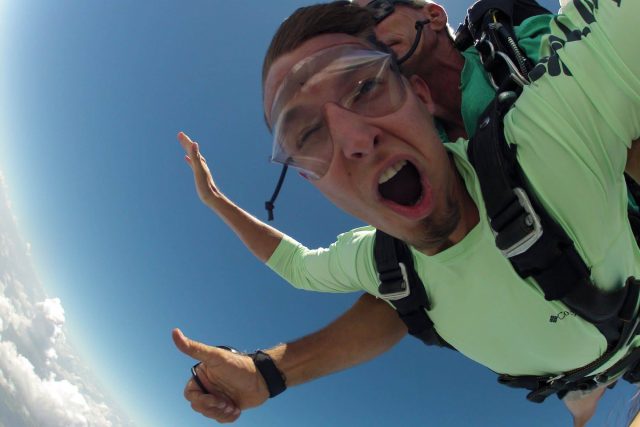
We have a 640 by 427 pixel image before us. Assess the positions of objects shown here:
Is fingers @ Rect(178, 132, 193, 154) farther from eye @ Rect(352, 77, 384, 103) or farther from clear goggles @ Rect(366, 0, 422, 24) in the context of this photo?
eye @ Rect(352, 77, 384, 103)

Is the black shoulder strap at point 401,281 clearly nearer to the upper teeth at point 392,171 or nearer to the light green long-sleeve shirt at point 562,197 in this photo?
the light green long-sleeve shirt at point 562,197

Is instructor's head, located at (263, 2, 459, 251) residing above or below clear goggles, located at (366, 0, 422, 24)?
below

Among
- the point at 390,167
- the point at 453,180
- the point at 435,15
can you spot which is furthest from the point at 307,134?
the point at 435,15

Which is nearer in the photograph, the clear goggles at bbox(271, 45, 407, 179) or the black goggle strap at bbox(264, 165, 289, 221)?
the clear goggles at bbox(271, 45, 407, 179)

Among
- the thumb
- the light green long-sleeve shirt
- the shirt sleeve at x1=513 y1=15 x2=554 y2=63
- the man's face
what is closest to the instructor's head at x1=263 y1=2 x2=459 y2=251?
the man's face

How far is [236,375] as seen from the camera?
1629mm

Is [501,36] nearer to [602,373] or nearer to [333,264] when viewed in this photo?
[333,264]

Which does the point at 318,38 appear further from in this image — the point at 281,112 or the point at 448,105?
the point at 448,105

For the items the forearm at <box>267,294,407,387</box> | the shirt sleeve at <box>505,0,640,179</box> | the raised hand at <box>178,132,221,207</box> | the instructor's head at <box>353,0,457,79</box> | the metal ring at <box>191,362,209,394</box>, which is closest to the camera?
the shirt sleeve at <box>505,0,640,179</box>

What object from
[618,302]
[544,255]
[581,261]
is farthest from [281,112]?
[618,302]

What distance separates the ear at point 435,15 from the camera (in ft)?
7.73

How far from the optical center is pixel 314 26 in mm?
1524

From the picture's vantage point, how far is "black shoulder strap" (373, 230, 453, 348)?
1581mm

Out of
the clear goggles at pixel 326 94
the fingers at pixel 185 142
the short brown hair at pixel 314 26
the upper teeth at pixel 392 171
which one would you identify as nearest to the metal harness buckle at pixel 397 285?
the upper teeth at pixel 392 171
